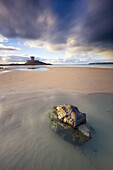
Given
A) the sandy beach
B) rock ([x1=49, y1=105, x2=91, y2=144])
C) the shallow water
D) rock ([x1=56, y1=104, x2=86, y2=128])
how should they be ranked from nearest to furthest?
the shallow water < rock ([x1=49, y1=105, x2=91, y2=144]) < rock ([x1=56, y1=104, x2=86, y2=128]) < the sandy beach

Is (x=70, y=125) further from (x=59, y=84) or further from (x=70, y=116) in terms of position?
(x=59, y=84)

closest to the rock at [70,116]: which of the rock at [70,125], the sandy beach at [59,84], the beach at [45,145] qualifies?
the rock at [70,125]

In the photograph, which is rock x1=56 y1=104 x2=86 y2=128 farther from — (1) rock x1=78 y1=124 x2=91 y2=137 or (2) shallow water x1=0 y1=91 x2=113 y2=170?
(2) shallow water x1=0 y1=91 x2=113 y2=170

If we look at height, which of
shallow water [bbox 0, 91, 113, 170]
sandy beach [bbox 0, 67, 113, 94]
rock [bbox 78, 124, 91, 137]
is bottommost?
shallow water [bbox 0, 91, 113, 170]

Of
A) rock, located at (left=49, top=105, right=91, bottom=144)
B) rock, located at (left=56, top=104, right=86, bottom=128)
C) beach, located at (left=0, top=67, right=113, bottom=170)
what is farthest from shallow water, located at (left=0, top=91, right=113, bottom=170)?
rock, located at (left=56, top=104, right=86, bottom=128)

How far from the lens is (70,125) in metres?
1.90

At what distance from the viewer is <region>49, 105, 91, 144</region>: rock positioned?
170 centimetres

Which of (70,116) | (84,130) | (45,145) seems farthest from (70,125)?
(45,145)

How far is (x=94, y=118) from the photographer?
93.6 inches

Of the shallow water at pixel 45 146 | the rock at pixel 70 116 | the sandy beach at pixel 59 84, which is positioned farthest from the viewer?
the sandy beach at pixel 59 84

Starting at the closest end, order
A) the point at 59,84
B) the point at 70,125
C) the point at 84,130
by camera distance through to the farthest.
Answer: the point at 84,130
the point at 70,125
the point at 59,84

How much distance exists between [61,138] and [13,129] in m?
1.27

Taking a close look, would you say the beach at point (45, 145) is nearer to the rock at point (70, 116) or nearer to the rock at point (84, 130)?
the rock at point (84, 130)

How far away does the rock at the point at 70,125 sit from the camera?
1.70 metres
